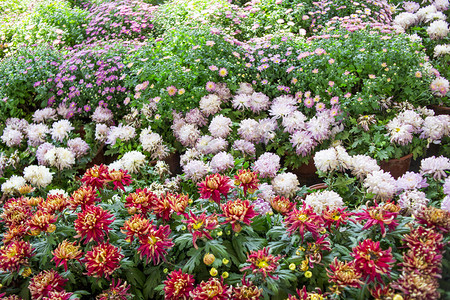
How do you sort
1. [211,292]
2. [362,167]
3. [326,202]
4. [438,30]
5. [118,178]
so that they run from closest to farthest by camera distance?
[211,292], [118,178], [326,202], [362,167], [438,30]

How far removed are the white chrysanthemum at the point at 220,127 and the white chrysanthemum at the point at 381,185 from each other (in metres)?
0.99

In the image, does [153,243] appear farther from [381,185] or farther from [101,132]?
[101,132]

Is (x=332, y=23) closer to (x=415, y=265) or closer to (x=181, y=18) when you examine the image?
(x=181, y=18)

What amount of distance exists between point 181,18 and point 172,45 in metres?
1.02

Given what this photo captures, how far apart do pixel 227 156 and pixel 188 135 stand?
0.49 m

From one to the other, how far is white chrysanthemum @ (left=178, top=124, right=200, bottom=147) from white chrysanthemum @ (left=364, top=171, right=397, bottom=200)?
3.84 ft

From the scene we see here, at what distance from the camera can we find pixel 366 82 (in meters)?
2.56

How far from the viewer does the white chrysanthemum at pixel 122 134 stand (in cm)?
266

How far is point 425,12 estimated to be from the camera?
3.57m

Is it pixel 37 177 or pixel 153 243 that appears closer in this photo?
pixel 153 243

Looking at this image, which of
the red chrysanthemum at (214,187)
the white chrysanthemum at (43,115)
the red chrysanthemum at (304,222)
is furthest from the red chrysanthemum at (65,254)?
the white chrysanthemum at (43,115)

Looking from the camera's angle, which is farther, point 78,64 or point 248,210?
point 78,64

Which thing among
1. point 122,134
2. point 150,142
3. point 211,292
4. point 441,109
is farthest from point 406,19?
point 211,292

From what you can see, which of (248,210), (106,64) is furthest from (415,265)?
(106,64)
